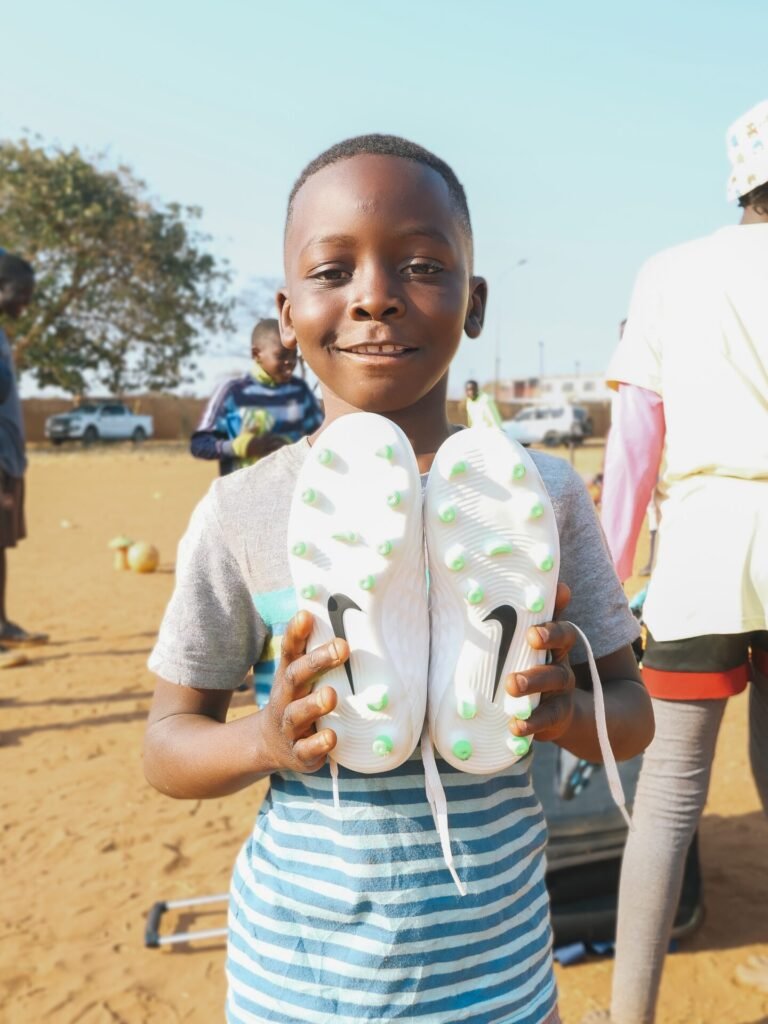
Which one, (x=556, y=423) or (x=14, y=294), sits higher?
(x=14, y=294)

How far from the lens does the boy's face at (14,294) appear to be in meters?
4.91

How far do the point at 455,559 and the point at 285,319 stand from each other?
0.50m

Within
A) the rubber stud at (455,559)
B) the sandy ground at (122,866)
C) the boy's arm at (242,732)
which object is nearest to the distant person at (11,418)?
the sandy ground at (122,866)

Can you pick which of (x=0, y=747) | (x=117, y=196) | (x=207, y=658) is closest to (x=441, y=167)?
(x=207, y=658)

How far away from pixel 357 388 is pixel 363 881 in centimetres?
63

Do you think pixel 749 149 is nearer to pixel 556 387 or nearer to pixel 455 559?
pixel 455 559

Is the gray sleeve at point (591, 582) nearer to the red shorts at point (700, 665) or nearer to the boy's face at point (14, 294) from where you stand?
the red shorts at point (700, 665)

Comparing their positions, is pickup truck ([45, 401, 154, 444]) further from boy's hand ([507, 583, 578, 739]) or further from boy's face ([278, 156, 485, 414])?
boy's hand ([507, 583, 578, 739])

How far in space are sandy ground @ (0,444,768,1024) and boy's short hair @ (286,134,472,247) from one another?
2119 mm

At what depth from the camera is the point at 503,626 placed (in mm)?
1090

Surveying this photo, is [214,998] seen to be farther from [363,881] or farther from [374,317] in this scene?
[374,317]

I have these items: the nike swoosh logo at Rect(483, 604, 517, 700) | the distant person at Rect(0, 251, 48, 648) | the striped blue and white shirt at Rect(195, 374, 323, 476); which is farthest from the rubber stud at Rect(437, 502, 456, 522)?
the distant person at Rect(0, 251, 48, 648)

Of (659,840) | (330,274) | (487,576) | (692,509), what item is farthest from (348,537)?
(659,840)

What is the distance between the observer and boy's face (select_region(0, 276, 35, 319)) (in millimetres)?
4914
